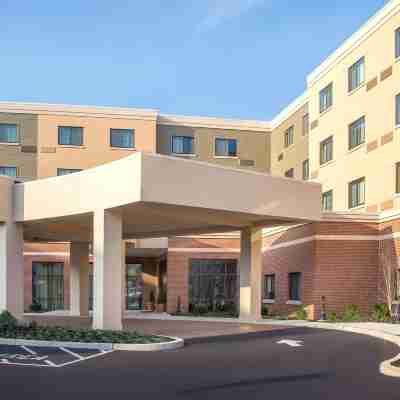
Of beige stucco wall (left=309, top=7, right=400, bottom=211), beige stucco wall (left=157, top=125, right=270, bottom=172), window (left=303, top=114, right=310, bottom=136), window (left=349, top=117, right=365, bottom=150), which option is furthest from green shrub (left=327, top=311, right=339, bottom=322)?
beige stucco wall (left=157, top=125, right=270, bottom=172)

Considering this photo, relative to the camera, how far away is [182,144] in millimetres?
47406

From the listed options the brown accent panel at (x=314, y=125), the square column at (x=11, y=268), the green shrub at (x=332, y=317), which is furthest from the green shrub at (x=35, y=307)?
the brown accent panel at (x=314, y=125)

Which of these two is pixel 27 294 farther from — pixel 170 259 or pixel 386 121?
pixel 386 121

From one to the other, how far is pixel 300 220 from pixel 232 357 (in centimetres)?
1038

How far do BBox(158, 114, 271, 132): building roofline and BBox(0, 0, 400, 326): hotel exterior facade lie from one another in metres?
0.09

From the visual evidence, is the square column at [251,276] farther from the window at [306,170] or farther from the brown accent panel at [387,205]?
the window at [306,170]

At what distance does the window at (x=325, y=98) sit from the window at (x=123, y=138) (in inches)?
579

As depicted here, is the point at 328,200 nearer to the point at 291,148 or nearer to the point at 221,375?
the point at 291,148

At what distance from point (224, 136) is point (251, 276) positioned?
2202cm

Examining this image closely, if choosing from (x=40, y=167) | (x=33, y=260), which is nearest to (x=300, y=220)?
(x=33, y=260)

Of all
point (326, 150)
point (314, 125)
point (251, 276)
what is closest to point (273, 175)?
point (251, 276)

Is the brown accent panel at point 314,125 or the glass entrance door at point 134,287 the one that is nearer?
the brown accent panel at point 314,125

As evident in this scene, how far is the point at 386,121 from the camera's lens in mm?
30047

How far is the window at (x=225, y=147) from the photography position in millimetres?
48156
